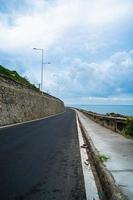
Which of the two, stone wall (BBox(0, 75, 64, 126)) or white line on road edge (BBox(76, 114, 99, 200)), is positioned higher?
stone wall (BBox(0, 75, 64, 126))

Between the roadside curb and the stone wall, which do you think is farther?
the stone wall

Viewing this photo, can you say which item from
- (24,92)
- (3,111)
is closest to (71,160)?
(3,111)

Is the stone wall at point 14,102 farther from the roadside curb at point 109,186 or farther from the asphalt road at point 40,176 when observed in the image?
the roadside curb at point 109,186

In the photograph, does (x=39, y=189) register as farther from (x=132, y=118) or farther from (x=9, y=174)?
(x=132, y=118)

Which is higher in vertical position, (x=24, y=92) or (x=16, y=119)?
(x=24, y=92)

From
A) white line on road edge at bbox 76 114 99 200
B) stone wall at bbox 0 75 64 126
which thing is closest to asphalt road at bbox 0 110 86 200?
white line on road edge at bbox 76 114 99 200

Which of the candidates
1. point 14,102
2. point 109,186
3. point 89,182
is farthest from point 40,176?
point 14,102

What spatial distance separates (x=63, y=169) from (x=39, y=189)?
223 cm

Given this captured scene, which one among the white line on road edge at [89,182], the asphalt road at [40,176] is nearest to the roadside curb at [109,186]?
the white line on road edge at [89,182]

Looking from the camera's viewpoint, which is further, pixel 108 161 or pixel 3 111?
pixel 3 111

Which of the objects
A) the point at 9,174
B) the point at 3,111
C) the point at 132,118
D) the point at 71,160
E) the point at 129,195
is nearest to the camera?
the point at 129,195

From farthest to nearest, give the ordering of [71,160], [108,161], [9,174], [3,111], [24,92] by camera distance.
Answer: [24,92]
[3,111]
[71,160]
[108,161]
[9,174]

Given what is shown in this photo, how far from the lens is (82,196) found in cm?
592

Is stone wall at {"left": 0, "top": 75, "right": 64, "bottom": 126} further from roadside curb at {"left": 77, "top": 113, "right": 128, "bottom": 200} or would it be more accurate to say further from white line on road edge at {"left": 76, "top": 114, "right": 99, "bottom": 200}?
roadside curb at {"left": 77, "top": 113, "right": 128, "bottom": 200}
